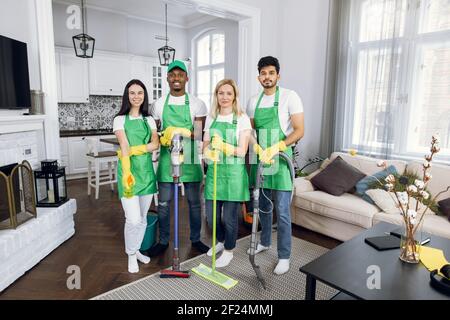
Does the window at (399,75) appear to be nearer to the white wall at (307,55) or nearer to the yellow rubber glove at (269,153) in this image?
the white wall at (307,55)

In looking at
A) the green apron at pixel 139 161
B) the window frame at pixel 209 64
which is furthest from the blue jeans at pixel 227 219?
the window frame at pixel 209 64

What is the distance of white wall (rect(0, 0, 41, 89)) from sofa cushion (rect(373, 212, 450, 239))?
10.1 feet

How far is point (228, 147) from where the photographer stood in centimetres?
213

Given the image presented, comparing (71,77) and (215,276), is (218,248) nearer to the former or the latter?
(215,276)

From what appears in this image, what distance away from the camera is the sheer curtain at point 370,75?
3227 mm

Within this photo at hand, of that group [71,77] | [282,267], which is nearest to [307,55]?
[282,267]

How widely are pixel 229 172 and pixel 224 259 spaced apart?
69 cm

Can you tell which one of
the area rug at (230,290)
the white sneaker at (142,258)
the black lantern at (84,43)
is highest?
the black lantern at (84,43)

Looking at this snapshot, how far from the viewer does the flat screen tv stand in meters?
2.40

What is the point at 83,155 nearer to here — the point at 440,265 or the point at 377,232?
the point at 377,232

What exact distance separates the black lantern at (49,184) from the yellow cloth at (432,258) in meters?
2.77

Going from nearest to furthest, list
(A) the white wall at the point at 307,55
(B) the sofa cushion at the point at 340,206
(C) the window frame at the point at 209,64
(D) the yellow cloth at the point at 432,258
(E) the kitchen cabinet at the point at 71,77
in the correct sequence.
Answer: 1. (D) the yellow cloth at the point at 432,258
2. (B) the sofa cushion at the point at 340,206
3. (A) the white wall at the point at 307,55
4. (E) the kitchen cabinet at the point at 71,77
5. (C) the window frame at the point at 209,64
